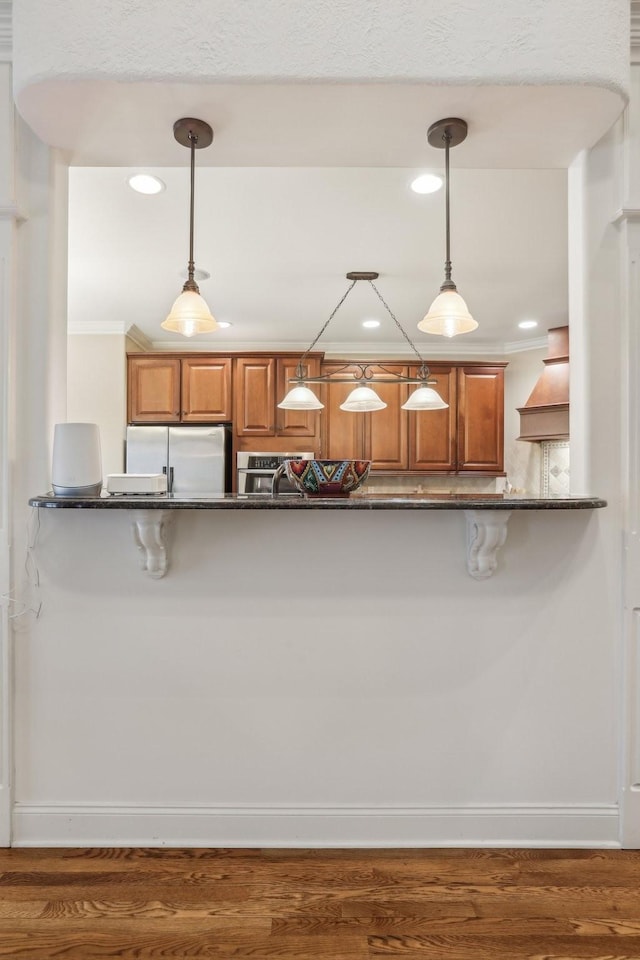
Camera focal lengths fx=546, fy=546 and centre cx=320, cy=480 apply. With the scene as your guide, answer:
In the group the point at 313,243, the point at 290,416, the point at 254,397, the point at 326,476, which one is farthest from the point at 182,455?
the point at 326,476

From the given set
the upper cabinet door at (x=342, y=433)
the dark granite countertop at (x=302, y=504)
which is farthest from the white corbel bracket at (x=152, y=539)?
the upper cabinet door at (x=342, y=433)

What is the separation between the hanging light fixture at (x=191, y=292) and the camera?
1.57 metres

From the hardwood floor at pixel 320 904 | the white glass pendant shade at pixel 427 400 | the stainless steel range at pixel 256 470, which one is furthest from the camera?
the stainless steel range at pixel 256 470

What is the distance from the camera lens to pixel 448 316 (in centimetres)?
175

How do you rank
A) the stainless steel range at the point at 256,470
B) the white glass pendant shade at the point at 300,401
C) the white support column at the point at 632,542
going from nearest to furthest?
the white support column at the point at 632,542, the white glass pendant shade at the point at 300,401, the stainless steel range at the point at 256,470

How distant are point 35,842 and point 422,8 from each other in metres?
2.58

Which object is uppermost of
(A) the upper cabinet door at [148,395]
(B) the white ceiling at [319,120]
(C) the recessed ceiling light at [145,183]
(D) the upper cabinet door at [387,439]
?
(C) the recessed ceiling light at [145,183]

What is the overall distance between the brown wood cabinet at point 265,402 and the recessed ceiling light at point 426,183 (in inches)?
97.3

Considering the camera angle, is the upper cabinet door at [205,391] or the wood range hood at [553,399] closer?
the wood range hood at [553,399]

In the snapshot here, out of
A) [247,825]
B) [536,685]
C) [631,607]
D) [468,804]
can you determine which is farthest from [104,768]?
[631,607]

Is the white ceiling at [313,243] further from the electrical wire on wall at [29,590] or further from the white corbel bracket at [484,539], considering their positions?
the electrical wire on wall at [29,590]

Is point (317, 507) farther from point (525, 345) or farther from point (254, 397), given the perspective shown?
point (525, 345)

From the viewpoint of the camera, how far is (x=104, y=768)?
1.70m

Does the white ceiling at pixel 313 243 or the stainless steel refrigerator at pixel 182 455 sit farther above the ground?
the white ceiling at pixel 313 243
